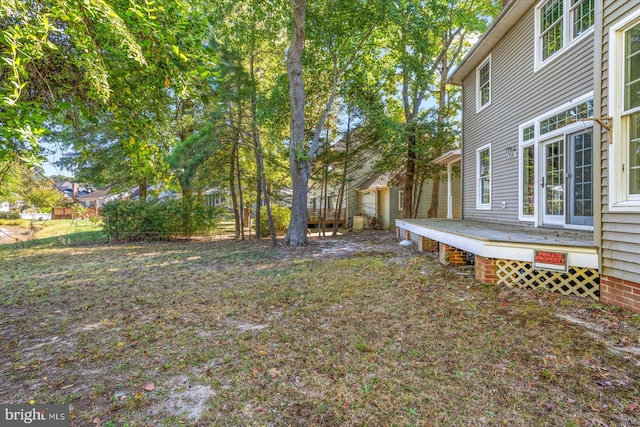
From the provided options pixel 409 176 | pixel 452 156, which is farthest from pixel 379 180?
pixel 452 156

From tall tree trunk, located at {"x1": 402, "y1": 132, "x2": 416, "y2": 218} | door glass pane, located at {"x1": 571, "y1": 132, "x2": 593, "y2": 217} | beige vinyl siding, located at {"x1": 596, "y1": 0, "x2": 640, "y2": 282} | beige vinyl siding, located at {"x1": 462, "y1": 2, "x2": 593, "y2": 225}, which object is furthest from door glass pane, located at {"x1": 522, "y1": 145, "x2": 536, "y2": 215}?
tall tree trunk, located at {"x1": 402, "y1": 132, "x2": 416, "y2": 218}

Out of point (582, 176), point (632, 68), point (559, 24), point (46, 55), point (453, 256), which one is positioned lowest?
point (453, 256)

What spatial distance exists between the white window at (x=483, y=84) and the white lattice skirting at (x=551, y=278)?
19.1ft

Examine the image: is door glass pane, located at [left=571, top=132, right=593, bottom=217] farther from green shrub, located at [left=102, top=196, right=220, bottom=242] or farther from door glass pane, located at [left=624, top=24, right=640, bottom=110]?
green shrub, located at [left=102, top=196, right=220, bottom=242]

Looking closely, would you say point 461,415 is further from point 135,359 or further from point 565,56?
point 565,56

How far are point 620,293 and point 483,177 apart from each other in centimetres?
593

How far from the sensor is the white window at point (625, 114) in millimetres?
3527

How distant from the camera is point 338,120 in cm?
1475

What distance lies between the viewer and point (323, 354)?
121 inches

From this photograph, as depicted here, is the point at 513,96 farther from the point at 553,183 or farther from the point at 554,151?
the point at 553,183

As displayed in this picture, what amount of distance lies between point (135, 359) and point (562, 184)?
723 cm

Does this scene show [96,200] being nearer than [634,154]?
No

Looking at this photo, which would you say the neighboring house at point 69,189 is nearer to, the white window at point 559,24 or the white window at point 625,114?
the white window at point 625,114

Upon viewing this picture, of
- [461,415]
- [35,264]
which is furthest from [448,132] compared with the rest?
[35,264]
